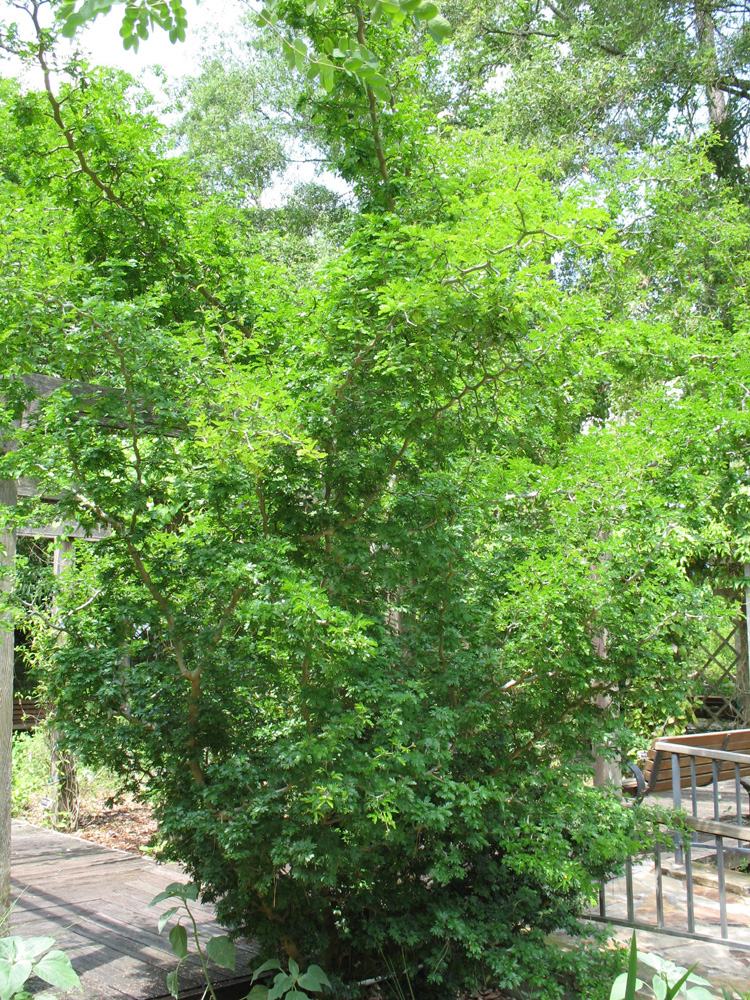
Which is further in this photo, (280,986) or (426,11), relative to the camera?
(280,986)

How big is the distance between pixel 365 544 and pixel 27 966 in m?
1.80

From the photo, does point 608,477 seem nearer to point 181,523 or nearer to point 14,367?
point 181,523

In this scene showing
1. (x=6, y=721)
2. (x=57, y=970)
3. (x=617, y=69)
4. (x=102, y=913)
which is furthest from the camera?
(x=617, y=69)

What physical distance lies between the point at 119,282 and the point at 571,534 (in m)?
2.14

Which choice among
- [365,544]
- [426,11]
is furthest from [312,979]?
[426,11]

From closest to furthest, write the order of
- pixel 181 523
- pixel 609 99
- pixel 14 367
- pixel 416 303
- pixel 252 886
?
pixel 416 303 → pixel 252 886 → pixel 14 367 → pixel 181 523 → pixel 609 99

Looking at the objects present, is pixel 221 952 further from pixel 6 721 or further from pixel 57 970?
pixel 6 721

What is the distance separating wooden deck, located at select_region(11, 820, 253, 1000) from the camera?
3883mm

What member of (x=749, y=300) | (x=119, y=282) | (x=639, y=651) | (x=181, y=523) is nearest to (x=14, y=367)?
(x=119, y=282)

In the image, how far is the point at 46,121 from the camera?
391cm

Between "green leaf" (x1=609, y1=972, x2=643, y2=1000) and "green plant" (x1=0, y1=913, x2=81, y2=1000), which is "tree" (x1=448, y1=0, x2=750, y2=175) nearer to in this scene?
"green leaf" (x1=609, y1=972, x2=643, y2=1000)

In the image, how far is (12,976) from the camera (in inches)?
87.2

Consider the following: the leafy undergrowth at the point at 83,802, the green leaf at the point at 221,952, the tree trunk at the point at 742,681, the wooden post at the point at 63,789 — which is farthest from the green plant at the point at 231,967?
the tree trunk at the point at 742,681

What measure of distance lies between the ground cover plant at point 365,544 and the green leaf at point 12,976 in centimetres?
86
